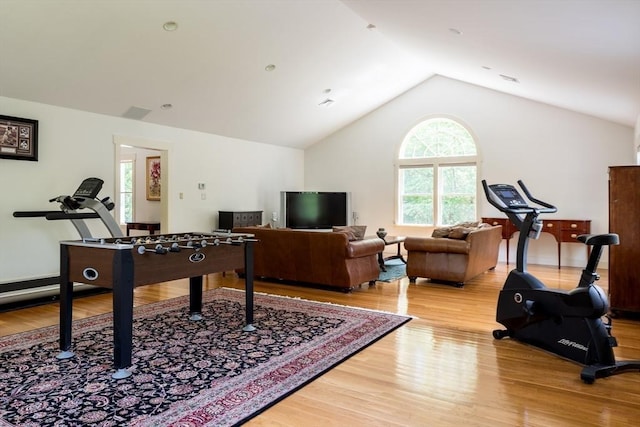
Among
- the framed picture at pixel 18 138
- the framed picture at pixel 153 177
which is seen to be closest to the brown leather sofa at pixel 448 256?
the framed picture at pixel 18 138

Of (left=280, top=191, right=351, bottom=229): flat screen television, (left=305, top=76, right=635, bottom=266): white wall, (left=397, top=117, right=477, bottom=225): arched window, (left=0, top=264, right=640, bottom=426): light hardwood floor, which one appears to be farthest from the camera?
(left=280, top=191, right=351, bottom=229): flat screen television

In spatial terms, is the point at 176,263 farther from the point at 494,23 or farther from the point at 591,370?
the point at 494,23

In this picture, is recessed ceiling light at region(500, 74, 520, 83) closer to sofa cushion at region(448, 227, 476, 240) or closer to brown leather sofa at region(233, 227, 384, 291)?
sofa cushion at region(448, 227, 476, 240)

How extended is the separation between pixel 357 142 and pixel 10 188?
654cm

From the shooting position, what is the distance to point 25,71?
15.6 feet

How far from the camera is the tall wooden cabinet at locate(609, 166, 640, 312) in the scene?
4133 millimetres

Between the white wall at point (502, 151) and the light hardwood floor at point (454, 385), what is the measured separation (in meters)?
4.00

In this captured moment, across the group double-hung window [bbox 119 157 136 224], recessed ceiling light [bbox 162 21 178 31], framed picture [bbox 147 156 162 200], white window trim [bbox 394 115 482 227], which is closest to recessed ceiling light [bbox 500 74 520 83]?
white window trim [bbox 394 115 482 227]

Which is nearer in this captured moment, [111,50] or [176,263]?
[176,263]

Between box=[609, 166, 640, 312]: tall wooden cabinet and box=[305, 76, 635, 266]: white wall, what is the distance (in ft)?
11.8

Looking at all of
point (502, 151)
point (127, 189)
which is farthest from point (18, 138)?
point (502, 151)

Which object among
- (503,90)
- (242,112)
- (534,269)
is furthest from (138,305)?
(503,90)

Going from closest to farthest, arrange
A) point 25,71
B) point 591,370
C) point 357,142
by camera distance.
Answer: point 591,370
point 25,71
point 357,142

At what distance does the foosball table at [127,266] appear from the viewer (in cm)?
285
